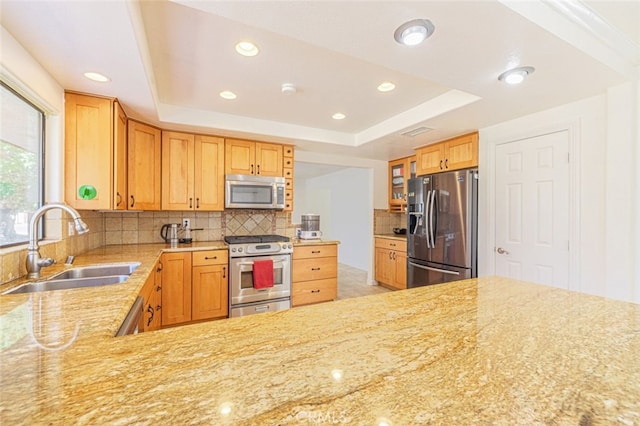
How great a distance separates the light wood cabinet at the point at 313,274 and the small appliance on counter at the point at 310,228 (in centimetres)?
30

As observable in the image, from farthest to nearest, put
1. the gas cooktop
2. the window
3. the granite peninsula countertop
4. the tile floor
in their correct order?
the tile floor, the gas cooktop, the window, the granite peninsula countertop

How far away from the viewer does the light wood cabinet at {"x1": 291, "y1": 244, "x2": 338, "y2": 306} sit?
344 centimetres

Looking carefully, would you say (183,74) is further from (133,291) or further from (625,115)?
(625,115)

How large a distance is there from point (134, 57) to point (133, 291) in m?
1.33

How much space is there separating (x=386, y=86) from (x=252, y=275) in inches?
92.4

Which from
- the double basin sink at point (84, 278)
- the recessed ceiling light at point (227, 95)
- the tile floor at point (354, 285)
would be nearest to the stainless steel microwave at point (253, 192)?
the recessed ceiling light at point (227, 95)

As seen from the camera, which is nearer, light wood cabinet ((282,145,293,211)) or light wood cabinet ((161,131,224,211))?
light wood cabinet ((161,131,224,211))

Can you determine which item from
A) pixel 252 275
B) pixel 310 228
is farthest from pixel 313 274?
pixel 252 275

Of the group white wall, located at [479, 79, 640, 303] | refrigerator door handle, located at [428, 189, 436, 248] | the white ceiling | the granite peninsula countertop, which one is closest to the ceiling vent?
the white ceiling

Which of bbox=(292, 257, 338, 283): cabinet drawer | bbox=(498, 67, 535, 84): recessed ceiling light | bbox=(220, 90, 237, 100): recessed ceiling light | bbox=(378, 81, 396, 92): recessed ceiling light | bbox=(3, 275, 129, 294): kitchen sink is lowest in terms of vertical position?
bbox=(292, 257, 338, 283): cabinet drawer

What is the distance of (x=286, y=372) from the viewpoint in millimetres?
589

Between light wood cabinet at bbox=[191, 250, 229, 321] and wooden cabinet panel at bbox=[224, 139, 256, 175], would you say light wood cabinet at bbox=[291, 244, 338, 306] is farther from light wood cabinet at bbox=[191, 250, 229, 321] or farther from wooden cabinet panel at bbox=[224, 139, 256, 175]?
wooden cabinet panel at bbox=[224, 139, 256, 175]

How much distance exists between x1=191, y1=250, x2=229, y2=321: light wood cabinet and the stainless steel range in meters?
0.07

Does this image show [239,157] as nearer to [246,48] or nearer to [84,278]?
[246,48]
